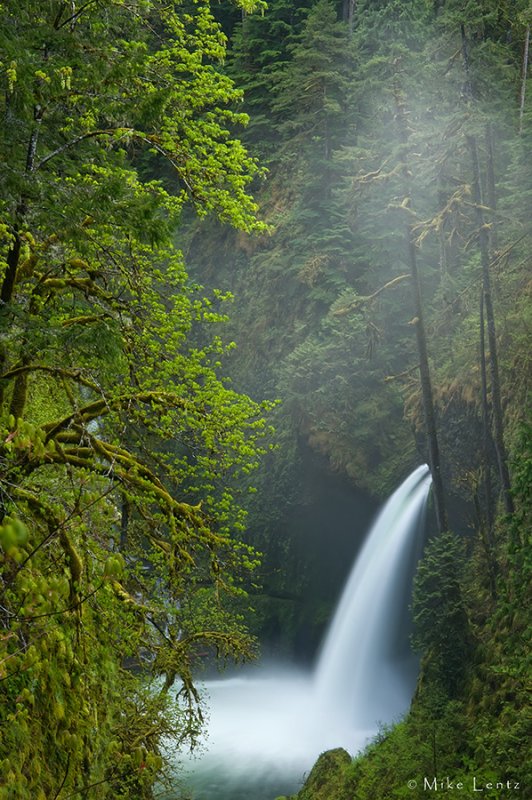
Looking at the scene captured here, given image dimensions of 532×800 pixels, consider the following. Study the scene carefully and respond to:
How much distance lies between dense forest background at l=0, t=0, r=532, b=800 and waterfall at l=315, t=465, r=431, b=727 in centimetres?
134

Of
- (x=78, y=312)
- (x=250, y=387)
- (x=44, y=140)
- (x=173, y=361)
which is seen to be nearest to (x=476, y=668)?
(x=173, y=361)

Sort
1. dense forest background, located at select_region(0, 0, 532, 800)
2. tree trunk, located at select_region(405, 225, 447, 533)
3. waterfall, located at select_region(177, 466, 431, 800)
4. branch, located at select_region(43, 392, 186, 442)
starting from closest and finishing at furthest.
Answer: dense forest background, located at select_region(0, 0, 532, 800) → branch, located at select_region(43, 392, 186, 442) → tree trunk, located at select_region(405, 225, 447, 533) → waterfall, located at select_region(177, 466, 431, 800)

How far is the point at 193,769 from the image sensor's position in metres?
17.5

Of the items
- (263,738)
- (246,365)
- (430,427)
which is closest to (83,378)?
(430,427)

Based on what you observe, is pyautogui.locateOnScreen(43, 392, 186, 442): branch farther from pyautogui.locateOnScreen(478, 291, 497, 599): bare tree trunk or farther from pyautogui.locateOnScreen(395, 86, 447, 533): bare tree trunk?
pyautogui.locateOnScreen(395, 86, 447, 533): bare tree trunk

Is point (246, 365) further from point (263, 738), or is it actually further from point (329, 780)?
point (329, 780)

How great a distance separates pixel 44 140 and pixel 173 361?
2.49 metres

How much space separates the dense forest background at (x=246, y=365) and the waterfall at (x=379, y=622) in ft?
4.39

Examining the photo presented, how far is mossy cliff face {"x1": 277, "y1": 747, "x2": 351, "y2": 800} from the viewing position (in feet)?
45.7

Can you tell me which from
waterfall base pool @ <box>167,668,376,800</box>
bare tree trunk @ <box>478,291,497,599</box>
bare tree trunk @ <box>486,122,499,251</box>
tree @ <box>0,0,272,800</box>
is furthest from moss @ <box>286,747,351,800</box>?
bare tree trunk @ <box>486,122,499,251</box>

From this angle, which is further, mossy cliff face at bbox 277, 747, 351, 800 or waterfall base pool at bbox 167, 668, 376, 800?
waterfall base pool at bbox 167, 668, 376, 800

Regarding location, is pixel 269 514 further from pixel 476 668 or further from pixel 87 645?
pixel 87 645

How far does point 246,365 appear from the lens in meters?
30.5

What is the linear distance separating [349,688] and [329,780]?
678 cm
